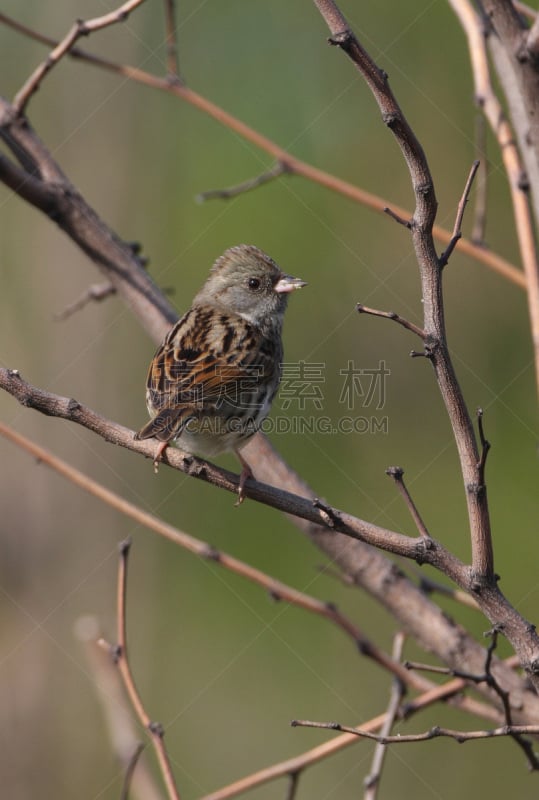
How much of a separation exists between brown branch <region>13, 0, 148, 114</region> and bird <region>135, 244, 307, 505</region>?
95cm

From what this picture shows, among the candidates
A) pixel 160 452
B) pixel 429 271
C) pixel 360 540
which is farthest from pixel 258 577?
pixel 429 271

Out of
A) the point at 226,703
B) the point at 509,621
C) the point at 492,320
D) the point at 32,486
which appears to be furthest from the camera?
the point at 32,486

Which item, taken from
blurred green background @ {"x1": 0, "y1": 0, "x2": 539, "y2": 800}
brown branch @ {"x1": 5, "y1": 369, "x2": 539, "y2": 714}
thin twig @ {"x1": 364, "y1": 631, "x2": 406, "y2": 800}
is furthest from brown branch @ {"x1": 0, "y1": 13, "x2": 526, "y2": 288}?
blurred green background @ {"x1": 0, "y1": 0, "x2": 539, "y2": 800}

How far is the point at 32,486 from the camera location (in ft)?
22.2

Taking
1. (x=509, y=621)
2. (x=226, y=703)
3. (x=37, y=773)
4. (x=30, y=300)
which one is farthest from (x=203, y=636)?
(x=509, y=621)

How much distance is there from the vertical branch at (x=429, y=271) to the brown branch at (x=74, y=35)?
1150 mm

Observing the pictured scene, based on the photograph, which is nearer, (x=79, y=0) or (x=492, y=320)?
(x=492, y=320)

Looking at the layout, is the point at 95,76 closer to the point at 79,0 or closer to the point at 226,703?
the point at 79,0

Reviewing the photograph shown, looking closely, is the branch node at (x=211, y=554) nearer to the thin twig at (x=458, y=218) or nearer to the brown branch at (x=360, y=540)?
the brown branch at (x=360, y=540)

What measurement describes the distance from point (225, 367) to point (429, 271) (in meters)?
1.65

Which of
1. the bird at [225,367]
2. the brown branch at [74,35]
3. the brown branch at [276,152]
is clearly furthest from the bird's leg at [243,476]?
the brown branch at [74,35]

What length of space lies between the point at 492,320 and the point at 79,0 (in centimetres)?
356

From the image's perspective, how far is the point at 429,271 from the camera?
73.9 inches

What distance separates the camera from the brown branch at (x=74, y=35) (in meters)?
2.83
